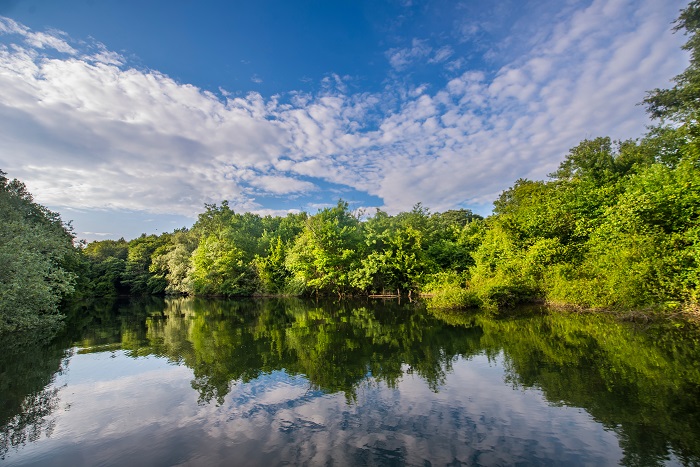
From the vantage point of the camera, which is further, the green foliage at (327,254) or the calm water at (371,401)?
the green foliage at (327,254)

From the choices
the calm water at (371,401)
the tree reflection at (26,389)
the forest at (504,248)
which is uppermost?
the forest at (504,248)

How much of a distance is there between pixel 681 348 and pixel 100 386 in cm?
1835

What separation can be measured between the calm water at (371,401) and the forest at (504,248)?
3.63 meters

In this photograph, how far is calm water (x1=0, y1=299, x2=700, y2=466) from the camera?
580cm

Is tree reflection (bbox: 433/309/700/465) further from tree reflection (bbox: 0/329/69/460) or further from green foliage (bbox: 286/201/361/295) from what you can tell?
green foliage (bbox: 286/201/361/295)

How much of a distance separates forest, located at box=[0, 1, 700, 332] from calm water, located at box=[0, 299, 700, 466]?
3.63m

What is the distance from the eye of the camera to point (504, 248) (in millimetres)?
26047

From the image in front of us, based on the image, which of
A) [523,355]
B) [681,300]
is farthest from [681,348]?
[681,300]

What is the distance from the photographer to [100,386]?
33.4 feet

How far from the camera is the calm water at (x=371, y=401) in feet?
19.0

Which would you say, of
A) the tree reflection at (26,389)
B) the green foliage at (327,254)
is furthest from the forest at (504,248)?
the tree reflection at (26,389)

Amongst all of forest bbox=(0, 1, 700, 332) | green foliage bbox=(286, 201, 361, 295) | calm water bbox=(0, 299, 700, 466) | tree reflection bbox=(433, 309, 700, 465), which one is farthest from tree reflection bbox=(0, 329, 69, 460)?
green foliage bbox=(286, 201, 361, 295)

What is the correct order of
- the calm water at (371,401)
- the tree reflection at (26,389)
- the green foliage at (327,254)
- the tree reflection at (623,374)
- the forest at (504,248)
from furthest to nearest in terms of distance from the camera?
the green foliage at (327,254)
the forest at (504,248)
the tree reflection at (26,389)
the calm water at (371,401)
the tree reflection at (623,374)

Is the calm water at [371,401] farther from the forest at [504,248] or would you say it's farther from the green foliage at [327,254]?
the green foliage at [327,254]
